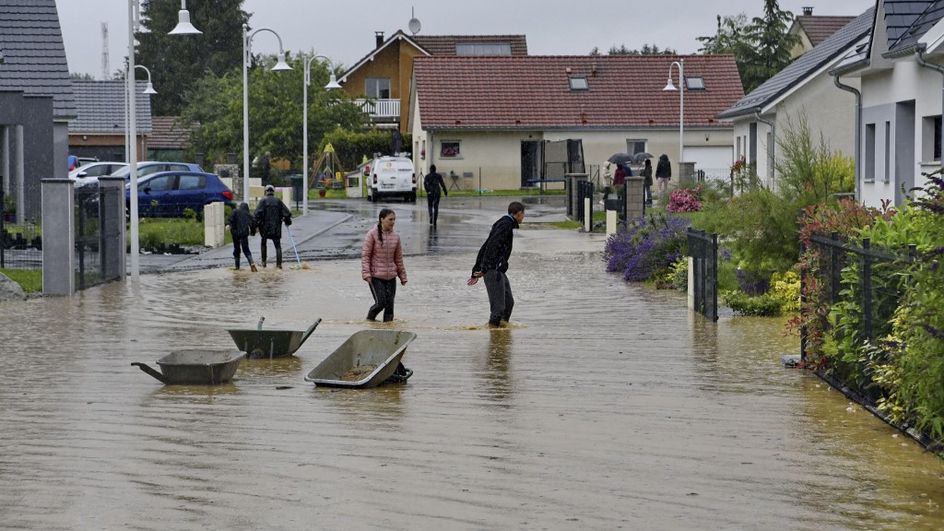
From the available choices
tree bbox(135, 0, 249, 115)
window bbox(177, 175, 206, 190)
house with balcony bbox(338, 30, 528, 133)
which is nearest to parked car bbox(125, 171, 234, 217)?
window bbox(177, 175, 206, 190)

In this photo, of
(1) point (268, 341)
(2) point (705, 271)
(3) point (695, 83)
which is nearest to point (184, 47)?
(3) point (695, 83)

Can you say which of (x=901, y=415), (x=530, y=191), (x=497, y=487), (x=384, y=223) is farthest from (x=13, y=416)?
(x=530, y=191)

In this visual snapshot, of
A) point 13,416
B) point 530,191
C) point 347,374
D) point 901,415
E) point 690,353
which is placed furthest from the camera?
point 530,191

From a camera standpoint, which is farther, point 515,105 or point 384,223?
point 515,105

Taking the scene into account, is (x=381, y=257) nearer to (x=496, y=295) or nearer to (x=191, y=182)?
A: (x=496, y=295)

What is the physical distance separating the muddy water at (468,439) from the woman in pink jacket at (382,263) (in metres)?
0.68

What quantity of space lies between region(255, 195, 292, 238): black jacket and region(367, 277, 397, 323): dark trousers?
9822 millimetres

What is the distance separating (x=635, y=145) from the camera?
69312 millimetres

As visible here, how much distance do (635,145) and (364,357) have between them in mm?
56227

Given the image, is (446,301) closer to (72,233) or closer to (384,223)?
(384,223)

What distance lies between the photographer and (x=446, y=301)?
22516 mm

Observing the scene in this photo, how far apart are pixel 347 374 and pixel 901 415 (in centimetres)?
494

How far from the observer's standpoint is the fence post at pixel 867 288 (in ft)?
39.0

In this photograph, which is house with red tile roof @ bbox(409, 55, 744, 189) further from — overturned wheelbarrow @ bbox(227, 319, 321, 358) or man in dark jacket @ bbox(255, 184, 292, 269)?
overturned wheelbarrow @ bbox(227, 319, 321, 358)
